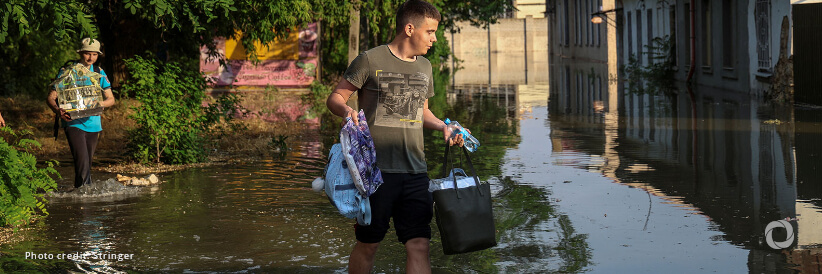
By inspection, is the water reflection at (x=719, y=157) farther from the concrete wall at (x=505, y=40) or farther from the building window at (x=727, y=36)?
the concrete wall at (x=505, y=40)

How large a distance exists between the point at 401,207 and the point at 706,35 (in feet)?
74.2

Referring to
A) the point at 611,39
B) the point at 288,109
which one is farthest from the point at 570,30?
the point at 288,109

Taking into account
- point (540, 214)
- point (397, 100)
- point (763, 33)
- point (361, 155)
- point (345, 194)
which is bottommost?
point (540, 214)

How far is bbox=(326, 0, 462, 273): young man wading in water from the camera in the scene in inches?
194

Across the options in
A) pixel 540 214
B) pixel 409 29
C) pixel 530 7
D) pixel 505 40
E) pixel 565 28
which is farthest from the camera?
pixel 530 7

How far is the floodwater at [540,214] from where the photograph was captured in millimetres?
6164

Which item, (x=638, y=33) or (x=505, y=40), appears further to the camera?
(x=505, y=40)

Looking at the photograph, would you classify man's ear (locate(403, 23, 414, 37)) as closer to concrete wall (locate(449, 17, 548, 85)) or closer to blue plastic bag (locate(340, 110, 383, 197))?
blue plastic bag (locate(340, 110, 383, 197))

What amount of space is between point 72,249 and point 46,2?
10.0ft

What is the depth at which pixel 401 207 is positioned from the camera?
16.4ft

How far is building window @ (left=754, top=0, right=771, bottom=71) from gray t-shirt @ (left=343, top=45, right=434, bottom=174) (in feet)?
54.2

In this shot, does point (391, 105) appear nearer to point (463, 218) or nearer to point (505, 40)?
point (463, 218)

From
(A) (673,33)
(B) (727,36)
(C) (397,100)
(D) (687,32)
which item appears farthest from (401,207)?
(A) (673,33)

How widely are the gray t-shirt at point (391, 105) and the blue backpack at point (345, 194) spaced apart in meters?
0.16
